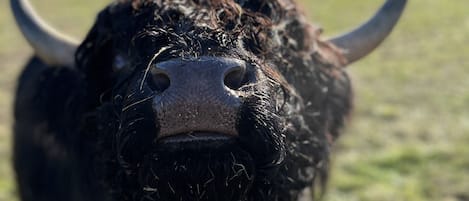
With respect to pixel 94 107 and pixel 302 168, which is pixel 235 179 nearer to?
pixel 302 168

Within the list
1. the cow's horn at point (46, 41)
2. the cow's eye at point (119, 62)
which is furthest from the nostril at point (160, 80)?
the cow's horn at point (46, 41)

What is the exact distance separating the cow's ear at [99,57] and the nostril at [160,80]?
973 millimetres

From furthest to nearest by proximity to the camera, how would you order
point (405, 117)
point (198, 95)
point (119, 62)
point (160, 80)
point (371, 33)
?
1. point (405, 117)
2. point (371, 33)
3. point (119, 62)
4. point (160, 80)
5. point (198, 95)

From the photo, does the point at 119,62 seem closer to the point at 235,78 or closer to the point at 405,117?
the point at 235,78

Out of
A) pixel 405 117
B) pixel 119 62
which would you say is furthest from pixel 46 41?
pixel 405 117

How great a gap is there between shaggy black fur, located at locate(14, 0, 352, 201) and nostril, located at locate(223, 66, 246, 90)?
0.06m

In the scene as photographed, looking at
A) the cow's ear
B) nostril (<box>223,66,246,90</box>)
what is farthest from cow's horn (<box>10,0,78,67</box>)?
nostril (<box>223,66,246,90</box>)

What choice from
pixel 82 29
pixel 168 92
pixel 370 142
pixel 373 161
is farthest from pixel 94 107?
pixel 82 29

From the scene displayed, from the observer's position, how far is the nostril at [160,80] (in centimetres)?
309

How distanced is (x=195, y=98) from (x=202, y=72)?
105 millimetres

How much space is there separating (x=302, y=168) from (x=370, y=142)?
517 centimetres

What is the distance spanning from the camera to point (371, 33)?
4.82m

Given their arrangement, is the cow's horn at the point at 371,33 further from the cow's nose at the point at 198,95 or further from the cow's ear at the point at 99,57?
the cow's nose at the point at 198,95

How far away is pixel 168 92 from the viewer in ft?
9.95
